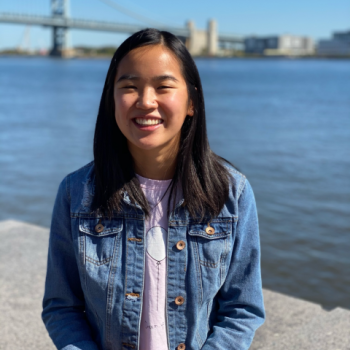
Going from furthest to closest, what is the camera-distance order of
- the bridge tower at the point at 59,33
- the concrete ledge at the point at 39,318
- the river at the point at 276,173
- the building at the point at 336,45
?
the building at the point at 336,45 < the bridge tower at the point at 59,33 < the river at the point at 276,173 < the concrete ledge at the point at 39,318

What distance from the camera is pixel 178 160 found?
147cm

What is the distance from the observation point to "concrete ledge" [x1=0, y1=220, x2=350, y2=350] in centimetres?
210

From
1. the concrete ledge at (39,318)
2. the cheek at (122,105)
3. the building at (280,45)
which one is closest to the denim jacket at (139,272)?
the cheek at (122,105)

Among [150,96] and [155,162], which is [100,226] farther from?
[150,96]

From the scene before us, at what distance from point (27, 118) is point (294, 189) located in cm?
1196

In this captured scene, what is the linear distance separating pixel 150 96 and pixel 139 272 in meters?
0.46

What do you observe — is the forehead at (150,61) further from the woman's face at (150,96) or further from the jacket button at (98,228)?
the jacket button at (98,228)

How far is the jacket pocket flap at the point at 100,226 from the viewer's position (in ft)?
4.60

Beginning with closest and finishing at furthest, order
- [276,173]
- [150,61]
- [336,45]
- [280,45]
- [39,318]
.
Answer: [150,61] < [39,318] < [276,173] < [336,45] < [280,45]

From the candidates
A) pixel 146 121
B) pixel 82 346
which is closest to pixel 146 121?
pixel 146 121

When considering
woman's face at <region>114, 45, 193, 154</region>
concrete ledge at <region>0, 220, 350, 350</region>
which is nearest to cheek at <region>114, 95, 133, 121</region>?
woman's face at <region>114, 45, 193, 154</region>

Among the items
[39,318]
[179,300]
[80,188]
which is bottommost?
[39,318]

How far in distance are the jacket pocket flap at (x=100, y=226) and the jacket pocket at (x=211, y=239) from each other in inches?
7.8

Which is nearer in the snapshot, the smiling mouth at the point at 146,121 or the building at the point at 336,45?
the smiling mouth at the point at 146,121
